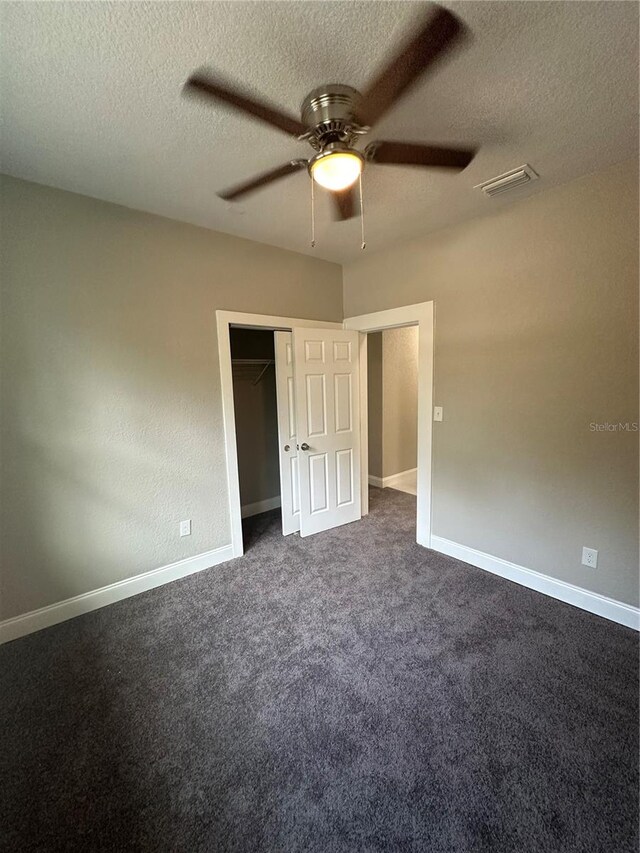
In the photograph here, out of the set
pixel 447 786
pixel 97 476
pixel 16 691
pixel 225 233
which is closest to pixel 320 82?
pixel 225 233

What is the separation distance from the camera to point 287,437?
3326 millimetres

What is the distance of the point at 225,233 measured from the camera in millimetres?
2688

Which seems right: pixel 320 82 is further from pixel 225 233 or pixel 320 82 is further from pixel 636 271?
pixel 636 271

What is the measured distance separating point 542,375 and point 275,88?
2168mm

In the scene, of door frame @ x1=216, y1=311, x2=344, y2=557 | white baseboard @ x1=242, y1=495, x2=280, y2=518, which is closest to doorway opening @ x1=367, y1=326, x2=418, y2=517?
white baseboard @ x1=242, y1=495, x2=280, y2=518

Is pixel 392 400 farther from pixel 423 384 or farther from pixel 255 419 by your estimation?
pixel 255 419

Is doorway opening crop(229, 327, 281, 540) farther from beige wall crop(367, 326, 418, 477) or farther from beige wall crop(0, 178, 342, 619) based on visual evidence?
beige wall crop(367, 326, 418, 477)

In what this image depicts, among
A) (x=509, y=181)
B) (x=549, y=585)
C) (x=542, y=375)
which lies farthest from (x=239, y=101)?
(x=549, y=585)

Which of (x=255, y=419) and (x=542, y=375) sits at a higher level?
(x=542, y=375)

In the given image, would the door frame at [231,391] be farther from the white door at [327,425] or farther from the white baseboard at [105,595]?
the white door at [327,425]

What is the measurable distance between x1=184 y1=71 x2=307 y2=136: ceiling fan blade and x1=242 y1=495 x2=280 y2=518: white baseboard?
135 inches

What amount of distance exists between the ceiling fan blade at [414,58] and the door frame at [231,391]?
1.68 metres

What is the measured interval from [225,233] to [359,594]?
297cm

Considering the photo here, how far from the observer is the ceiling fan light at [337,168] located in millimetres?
1272
